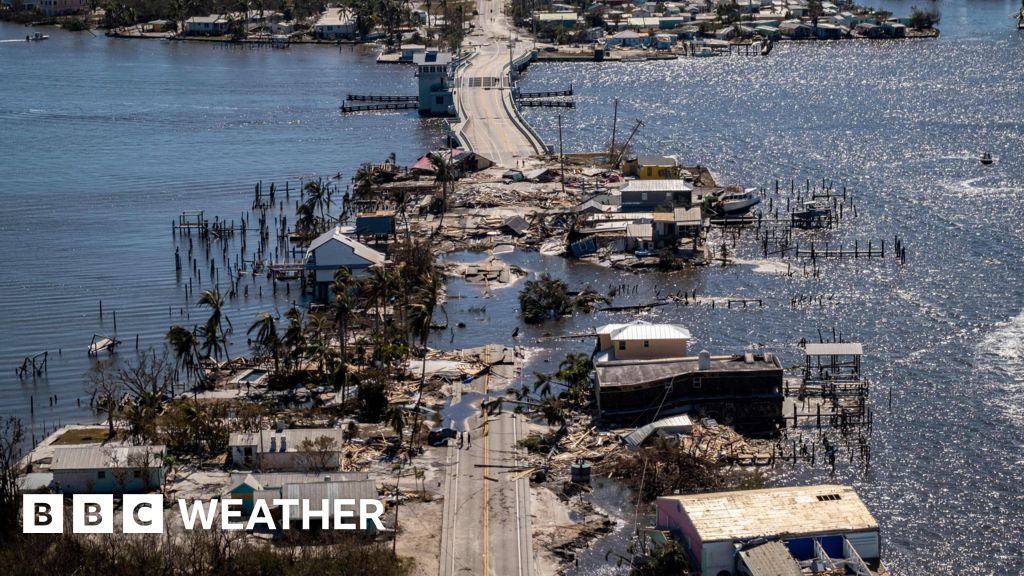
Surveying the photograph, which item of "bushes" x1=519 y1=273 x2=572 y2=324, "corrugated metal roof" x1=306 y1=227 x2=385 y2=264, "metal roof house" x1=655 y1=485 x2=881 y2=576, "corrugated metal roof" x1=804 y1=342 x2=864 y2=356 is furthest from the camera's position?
"corrugated metal roof" x1=306 y1=227 x2=385 y2=264

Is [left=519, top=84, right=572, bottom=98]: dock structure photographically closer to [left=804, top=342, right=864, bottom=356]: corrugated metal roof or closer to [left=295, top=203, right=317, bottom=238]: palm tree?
[left=295, top=203, right=317, bottom=238]: palm tree

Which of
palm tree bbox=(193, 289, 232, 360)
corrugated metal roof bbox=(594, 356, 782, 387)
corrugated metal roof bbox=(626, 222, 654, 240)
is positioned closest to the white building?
corrugated metal roof bbox=(594, 356, 782, 387)

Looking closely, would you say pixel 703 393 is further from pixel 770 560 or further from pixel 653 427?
pixel 770 560

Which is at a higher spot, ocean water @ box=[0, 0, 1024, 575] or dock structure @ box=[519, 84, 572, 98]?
dock structure @ box=[519, 84, 572, 98]

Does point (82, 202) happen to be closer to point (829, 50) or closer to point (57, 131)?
point (57, 131)

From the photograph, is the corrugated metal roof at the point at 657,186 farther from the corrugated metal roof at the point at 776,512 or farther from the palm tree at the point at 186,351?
the corrugated metal roof at the point at 776,512

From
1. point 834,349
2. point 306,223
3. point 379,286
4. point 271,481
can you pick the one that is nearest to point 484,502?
point 271,481

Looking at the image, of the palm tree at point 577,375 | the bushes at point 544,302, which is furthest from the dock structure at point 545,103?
the palm tree at point 577,375
